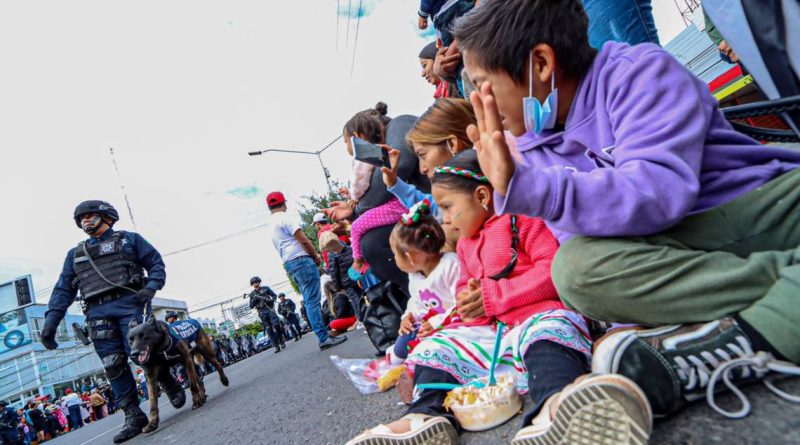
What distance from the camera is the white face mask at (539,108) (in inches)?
46.9

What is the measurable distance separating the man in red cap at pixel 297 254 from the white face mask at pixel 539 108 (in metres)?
4.60

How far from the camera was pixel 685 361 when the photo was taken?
34.4 inches

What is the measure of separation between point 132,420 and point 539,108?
4678 millimetres

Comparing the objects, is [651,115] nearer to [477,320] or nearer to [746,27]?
[746,27]

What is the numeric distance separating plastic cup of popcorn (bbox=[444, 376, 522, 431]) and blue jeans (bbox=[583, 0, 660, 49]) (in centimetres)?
200

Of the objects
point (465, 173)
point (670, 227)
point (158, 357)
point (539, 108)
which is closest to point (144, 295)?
point (158, 357)

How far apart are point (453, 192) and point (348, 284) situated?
126 inches

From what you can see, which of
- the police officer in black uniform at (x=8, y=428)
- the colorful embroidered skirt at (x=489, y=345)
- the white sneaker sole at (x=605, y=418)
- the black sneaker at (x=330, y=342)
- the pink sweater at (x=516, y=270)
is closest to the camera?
the white sneaker sole at (x=605, y=418)

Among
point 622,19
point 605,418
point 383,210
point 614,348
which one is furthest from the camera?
point 383,210

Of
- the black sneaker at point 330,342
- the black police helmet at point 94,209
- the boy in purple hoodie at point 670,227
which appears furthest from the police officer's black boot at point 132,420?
the boy in purple hoodie at point 670,227

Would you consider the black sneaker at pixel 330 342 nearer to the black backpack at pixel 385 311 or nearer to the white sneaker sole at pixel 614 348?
the black backpack at pixel 385 311

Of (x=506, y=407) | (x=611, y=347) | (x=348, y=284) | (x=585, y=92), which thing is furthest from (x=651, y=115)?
(x=348, y=284)

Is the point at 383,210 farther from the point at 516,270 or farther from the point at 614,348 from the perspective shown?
the point at 614,348

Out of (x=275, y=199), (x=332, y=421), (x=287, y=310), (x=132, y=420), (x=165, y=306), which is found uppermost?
(x=165, y=306)
